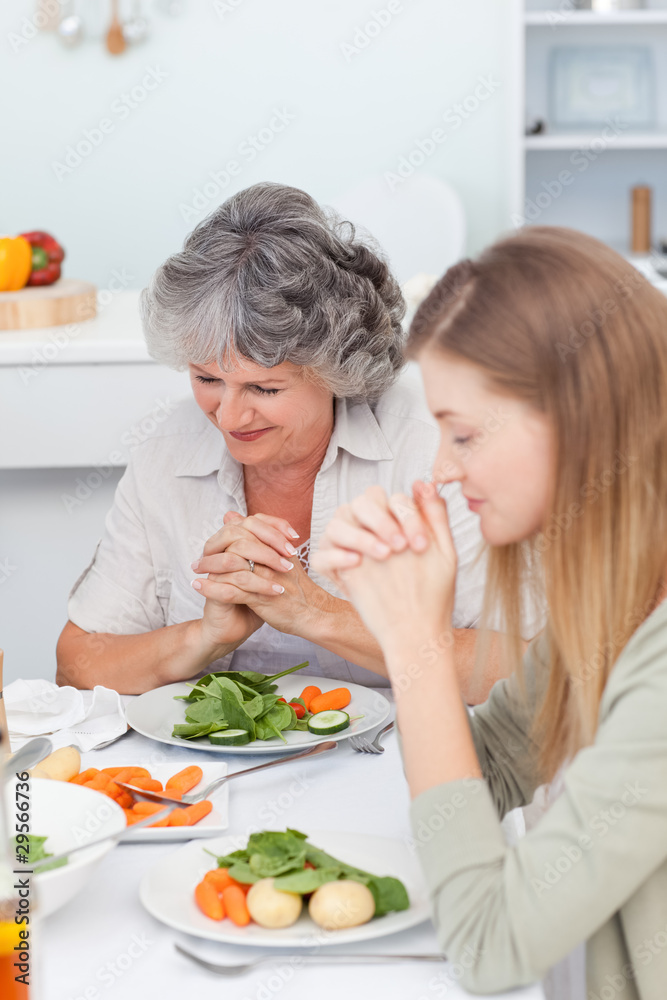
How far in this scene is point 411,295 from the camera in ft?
7.65

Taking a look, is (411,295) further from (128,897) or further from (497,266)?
(128,897)

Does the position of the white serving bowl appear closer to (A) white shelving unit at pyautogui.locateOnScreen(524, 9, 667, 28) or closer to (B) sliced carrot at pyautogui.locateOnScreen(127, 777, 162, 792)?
(B) sliced carrot at pyautogui.locateOnScreen(127, 777, 162, 792)

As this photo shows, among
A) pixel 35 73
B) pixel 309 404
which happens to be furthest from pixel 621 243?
pixel 309 404

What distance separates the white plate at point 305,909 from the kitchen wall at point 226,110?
2516 millimetres

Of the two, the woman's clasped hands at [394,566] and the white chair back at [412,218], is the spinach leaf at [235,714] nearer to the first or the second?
the woman's clasped hands at [394,566]

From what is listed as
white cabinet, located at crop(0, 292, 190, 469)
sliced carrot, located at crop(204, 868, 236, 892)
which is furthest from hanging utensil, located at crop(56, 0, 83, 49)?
sliced carrot, located at crop(204, 868, 236, 892)

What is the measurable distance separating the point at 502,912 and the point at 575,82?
298 centimetres

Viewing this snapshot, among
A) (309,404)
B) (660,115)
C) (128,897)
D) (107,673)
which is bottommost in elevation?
(107,673)

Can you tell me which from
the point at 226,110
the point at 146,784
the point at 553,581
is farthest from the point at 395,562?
the point at 226,110

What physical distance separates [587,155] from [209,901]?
9.84 feet

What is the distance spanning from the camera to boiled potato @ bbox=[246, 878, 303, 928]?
710 mm

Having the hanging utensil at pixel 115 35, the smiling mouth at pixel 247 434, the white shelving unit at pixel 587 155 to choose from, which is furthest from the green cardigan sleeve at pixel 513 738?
the hanging utensil at pixel 115 35

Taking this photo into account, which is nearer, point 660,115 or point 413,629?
point 413,629

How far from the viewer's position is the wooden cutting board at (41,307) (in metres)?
2.32
